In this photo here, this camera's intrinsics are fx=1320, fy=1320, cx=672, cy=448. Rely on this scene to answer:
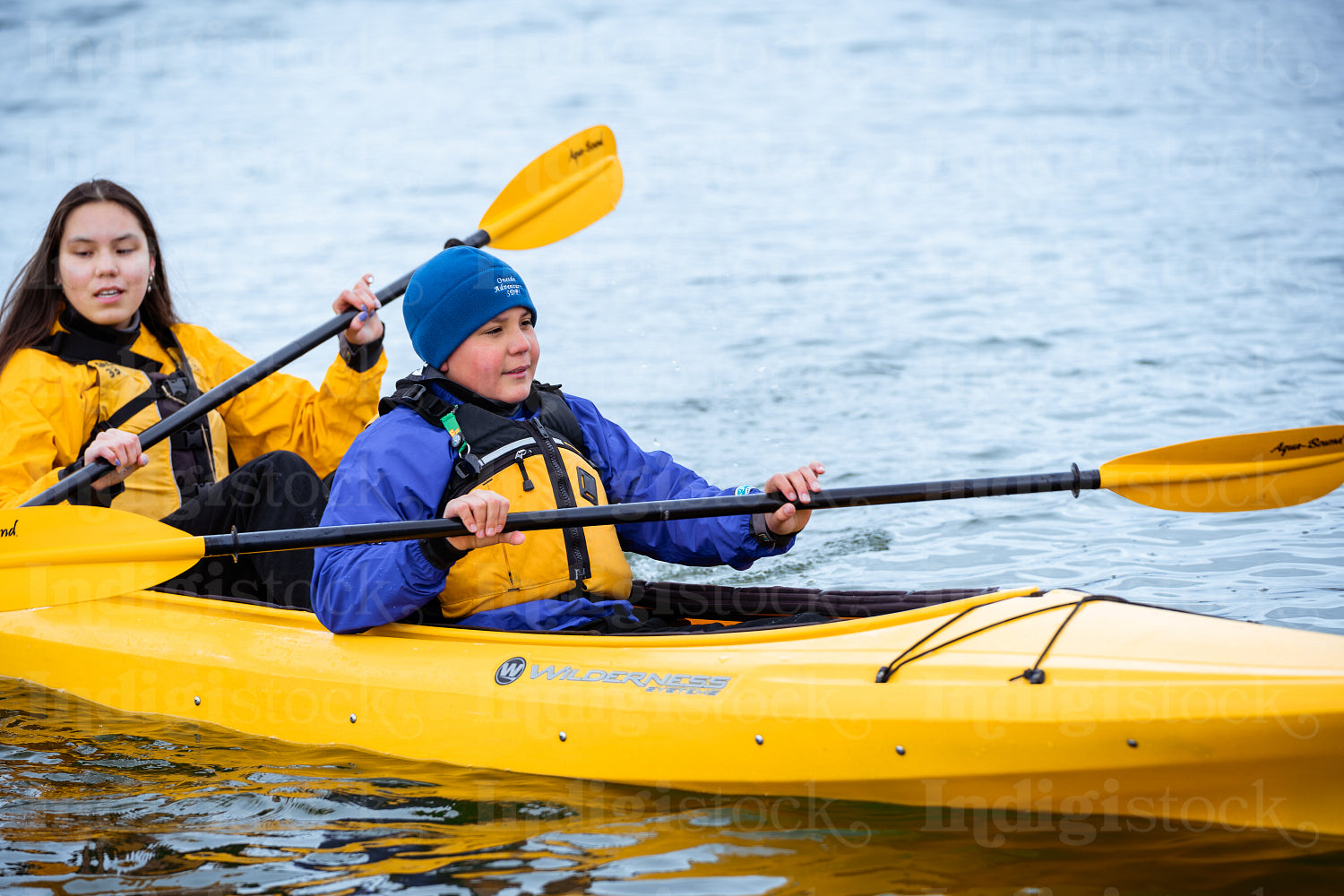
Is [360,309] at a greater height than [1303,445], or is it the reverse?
[360,309]

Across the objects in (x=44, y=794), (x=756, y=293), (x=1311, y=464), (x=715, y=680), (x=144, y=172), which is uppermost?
(x=144, y=172)

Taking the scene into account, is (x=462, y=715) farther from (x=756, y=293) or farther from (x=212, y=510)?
(x=756, y=293)

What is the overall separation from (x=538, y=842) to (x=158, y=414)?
179 cm

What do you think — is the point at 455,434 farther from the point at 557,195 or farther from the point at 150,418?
the point at 557,195

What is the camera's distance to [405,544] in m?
2.73

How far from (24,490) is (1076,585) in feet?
9.79

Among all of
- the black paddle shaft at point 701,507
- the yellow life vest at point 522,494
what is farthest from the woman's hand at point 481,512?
the yellow life vest at point 522,494

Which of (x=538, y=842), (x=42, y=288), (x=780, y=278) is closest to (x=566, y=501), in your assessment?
(x=538, y=842)

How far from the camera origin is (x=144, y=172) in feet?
46.4

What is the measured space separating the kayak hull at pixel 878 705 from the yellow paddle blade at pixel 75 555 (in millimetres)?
229

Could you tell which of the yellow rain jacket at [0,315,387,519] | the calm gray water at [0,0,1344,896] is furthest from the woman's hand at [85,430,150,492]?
the calm gray water at [0,0,1344,896]

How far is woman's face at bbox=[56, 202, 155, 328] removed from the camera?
356 cm

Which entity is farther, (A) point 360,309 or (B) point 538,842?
(A) point 360,309

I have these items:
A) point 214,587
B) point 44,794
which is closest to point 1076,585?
point 214,587
